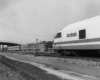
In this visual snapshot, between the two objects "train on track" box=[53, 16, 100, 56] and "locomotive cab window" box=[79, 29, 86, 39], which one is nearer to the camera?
"train on track" box=[53, 16, 100, 56]

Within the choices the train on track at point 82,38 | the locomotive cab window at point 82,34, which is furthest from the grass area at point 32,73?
the locomotive cab window at point 82,34

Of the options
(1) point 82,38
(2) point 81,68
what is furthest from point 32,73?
(1) point 82,38

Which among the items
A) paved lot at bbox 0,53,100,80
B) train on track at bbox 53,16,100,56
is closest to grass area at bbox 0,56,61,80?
paved lot at bbox 0,53,100,80

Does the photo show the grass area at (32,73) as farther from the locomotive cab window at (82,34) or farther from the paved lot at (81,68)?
the locomotive cab window at (82,34)

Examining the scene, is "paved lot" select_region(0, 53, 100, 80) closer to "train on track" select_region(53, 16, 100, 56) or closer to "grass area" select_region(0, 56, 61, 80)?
"grass area" select_region(0, 56, 61, 80)

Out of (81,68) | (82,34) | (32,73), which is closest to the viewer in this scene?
(32,73)

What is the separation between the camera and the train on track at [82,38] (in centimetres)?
1519

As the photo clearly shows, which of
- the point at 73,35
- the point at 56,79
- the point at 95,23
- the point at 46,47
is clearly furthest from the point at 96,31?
the point at 46,47

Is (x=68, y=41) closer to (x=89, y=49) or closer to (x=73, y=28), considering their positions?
(x=73, y=28)

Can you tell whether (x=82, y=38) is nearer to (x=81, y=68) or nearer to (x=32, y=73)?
(x=81, y=68)

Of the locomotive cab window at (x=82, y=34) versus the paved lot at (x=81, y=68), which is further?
the locomotive cab window at (x=82, y=34)

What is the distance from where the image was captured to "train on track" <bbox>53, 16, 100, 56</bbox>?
1519 cm

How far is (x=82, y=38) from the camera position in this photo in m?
16.8

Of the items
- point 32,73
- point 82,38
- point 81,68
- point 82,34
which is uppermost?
point 82,34
